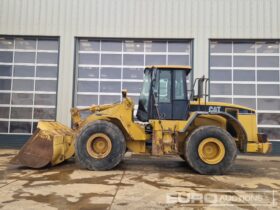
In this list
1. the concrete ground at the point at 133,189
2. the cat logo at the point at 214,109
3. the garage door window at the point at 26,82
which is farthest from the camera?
the garage door window at the point at 26,82

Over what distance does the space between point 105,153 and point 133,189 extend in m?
2.23

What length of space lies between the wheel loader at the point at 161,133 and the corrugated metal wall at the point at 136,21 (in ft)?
17.3

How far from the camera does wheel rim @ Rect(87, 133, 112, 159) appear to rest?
7.83m

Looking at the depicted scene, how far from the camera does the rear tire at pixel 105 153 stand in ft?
25.5

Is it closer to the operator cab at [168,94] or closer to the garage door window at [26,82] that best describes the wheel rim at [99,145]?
the operator cab at [168,94]

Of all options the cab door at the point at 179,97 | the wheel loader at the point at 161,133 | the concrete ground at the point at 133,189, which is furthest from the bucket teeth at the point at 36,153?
the cab door at the point at 179,97

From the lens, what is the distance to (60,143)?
816 cm

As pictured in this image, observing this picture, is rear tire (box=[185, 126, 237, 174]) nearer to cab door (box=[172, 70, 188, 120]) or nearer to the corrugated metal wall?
cab door (box=[172, 70, 188, 120])

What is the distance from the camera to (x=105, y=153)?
7844 mm

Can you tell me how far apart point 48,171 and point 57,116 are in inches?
233

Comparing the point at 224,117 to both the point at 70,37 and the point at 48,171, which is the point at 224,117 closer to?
the point at 48,171

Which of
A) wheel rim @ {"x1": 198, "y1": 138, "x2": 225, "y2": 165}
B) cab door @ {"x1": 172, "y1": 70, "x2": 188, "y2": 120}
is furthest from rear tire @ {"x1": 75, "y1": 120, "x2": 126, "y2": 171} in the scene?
wheel rim @ {"x1": 198, "y1": 138, "x2": 225, "y2": 165}

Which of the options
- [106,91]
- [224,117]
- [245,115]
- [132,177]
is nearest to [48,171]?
[132,177]

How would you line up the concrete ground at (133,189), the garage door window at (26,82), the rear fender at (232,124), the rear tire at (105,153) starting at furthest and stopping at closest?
the garage door window at (26,82) < the rear fender at (232,124) < the rear tire at (105,153) < the concrete ground at (133,189)
